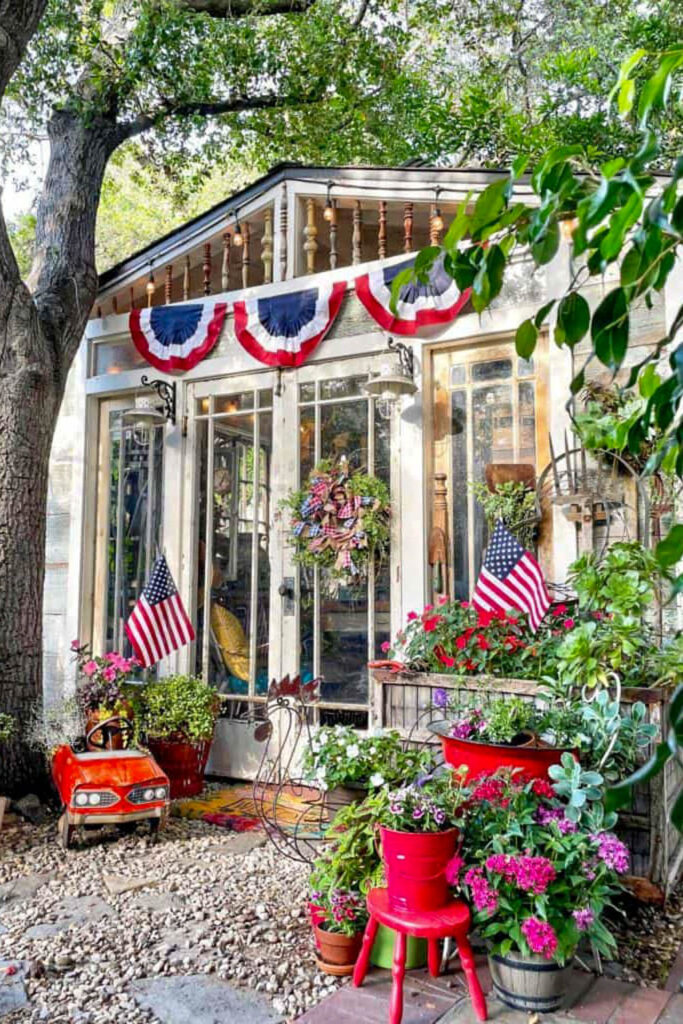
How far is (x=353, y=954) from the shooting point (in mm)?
2482

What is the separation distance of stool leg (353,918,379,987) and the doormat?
5.13ft

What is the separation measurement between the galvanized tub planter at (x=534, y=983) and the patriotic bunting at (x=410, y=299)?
3057 millimetres

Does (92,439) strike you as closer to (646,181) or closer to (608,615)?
(608,615)

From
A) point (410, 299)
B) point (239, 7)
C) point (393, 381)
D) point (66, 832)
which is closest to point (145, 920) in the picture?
point (66, 832)

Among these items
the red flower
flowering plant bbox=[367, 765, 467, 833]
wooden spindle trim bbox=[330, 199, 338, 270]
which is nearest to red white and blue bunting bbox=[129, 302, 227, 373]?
wooden spindle trim bbox=[330, 199, 338, 270]

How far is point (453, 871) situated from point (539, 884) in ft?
0.78

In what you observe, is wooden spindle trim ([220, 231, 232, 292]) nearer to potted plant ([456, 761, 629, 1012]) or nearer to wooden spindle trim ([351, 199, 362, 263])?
wooden spindle trim ([351, 199, 362, 263])

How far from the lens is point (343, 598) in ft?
15.0

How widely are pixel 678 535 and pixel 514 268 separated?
3.78m

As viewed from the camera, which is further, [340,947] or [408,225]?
[408,225]

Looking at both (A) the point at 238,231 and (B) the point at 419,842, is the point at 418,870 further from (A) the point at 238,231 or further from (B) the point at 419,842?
(A) the point at 238,231

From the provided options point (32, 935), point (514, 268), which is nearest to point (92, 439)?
point (514, 268)

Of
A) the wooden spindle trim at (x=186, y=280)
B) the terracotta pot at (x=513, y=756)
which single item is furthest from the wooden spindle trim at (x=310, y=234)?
the terracotta pot at (x=513, y=756)

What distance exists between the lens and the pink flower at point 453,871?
2.21 m
